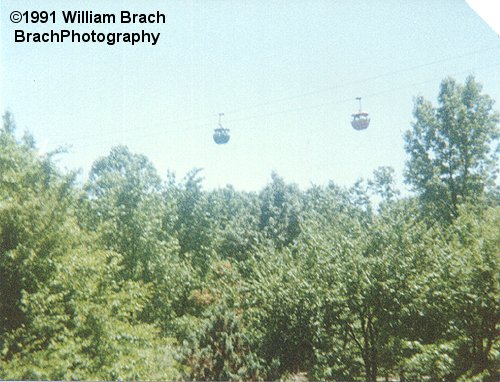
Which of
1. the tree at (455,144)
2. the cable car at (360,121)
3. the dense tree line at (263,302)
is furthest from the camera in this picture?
the tree at (455,144)

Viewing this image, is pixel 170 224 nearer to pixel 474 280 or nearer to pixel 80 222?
pixel 80 222

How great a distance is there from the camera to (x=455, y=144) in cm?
1822

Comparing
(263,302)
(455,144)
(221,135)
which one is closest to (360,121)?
(221,135)

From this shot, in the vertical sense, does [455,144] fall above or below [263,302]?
above

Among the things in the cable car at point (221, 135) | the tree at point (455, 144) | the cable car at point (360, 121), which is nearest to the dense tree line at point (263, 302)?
the cable car at point (360, 121)

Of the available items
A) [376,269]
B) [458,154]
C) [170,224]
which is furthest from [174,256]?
[458,154]

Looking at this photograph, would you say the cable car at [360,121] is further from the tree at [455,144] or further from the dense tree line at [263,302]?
the tree at [455,144]

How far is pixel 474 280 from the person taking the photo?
24.5ft

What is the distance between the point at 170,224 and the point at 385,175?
17.7 meters

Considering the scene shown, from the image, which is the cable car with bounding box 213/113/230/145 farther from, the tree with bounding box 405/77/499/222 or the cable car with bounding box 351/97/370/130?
the tree with bounding box 405/77/499/222

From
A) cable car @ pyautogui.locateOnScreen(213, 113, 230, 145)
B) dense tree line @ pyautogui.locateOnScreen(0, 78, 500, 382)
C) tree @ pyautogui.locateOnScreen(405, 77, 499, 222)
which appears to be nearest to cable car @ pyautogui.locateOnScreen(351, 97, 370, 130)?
dense tree line @ pyautogui.locateOnScreen(0, 78, 500, 382)

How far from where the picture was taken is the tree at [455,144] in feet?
58.4

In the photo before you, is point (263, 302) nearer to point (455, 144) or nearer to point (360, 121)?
point (360, 121)

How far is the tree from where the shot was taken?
58.4 feet
